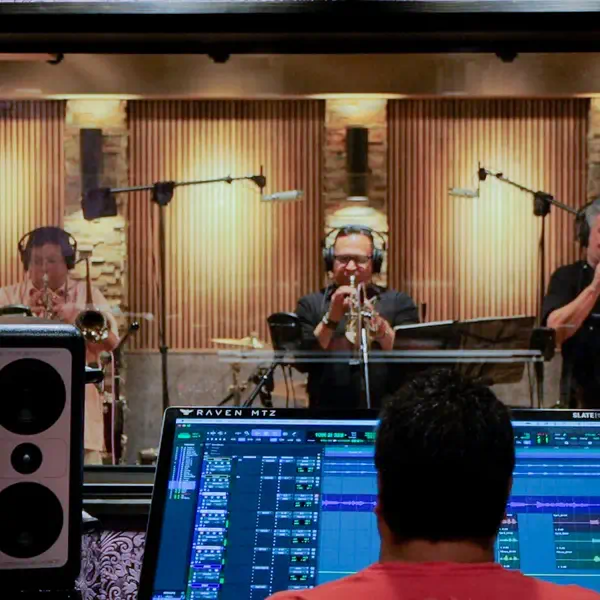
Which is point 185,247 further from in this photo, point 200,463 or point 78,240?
point 200,463

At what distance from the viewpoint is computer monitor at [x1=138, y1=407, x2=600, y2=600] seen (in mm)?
1438

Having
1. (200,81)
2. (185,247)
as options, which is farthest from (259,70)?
(185,247)

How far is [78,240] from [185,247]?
68 cm

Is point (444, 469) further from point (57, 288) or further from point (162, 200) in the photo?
point (162, 200)

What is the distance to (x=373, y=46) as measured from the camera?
2.70 m

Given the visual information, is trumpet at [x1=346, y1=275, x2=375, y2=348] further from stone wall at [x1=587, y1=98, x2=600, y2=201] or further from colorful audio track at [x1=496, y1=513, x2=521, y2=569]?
colorful audio track at [x1=496, y1=513, x2=521, y2=569]

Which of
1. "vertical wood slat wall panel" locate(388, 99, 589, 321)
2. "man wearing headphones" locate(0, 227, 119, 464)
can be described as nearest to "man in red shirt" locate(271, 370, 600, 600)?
"man wearing headphones" locate(0, 227, 119, 464)

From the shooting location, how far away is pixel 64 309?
4.69m

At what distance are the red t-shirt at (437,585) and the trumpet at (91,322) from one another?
3.77 m

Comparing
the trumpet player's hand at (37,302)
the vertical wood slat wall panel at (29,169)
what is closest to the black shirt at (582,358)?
the trumpet player's hand at (37,302)

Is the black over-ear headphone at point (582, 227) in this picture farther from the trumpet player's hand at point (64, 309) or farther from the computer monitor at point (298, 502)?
the computer monitor at point (298, 502)

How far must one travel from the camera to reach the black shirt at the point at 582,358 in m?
4.51

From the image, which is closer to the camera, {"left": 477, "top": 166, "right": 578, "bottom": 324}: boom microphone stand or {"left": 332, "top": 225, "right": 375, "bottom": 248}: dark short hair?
{"left": 332, "top": 225, "right": 375, "bottom": 248}: dark short hair

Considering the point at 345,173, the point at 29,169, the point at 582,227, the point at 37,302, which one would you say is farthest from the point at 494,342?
the point at 29,169
